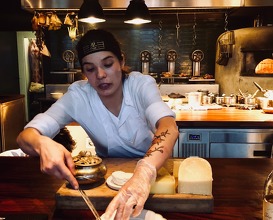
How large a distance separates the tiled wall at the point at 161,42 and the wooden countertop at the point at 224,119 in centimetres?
284

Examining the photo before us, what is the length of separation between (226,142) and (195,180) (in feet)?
6.94

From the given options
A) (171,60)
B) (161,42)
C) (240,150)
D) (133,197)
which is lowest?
(240,150)

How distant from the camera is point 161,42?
6.25 metres

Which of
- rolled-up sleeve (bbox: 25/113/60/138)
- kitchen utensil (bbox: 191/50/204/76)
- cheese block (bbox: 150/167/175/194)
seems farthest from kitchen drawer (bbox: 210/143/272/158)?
kitchen utensil (bbox: 191/50/204/76)

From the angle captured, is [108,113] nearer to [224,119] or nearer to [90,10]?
[90,10]

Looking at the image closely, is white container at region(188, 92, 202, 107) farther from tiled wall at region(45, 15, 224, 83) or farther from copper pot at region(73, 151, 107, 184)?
copper pot at region(73, 151, 107, 184)

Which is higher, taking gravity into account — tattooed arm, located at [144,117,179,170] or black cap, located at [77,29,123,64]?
black cap, located at [77,29,123,64]

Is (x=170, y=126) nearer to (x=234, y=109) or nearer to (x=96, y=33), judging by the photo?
(x=96, y=33)

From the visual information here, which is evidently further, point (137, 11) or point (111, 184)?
point (137, 11)

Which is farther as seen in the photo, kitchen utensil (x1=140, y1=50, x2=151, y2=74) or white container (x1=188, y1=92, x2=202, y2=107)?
kitchen utensil (x1=140, y1=50, x2=151, y2=74)

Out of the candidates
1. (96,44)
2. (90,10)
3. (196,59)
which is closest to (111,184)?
(96,44)

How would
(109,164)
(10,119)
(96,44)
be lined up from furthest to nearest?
(10,119) < (96,44) < (109,164)

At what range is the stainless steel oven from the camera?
318 centimetres

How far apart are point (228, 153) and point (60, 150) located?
2.33 metres
